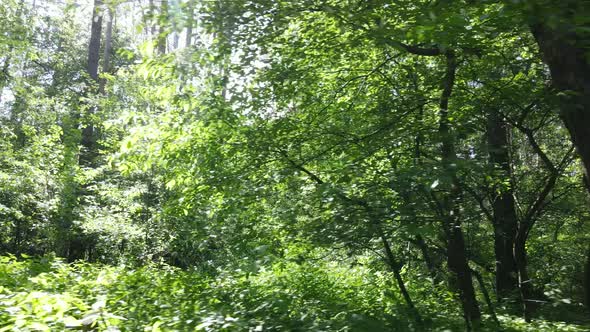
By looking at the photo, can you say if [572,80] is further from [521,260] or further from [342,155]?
[521,260]

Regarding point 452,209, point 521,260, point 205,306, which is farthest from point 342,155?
point 521,260

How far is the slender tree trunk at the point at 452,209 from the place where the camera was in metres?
4.25

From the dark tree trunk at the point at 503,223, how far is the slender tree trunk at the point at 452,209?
2.22 feet

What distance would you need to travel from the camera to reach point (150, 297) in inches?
180

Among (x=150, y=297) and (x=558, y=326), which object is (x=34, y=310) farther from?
(x=558, y=326)

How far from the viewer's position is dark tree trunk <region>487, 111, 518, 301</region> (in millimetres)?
5844

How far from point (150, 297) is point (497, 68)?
4.53 m

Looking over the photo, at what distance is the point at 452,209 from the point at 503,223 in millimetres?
2266

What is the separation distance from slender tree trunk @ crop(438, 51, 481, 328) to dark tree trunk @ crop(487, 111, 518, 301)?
2.22 ft

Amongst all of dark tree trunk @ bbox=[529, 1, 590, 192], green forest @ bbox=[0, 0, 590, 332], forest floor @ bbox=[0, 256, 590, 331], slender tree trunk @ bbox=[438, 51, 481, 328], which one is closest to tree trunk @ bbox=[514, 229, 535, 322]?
green forest @ bbox=[0, 0, 590, 332]

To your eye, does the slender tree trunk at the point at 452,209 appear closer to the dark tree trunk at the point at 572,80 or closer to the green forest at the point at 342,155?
the green forest at the point at 342,155

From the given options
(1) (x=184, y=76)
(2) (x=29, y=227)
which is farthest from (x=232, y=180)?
(2) (x=29, y=227)

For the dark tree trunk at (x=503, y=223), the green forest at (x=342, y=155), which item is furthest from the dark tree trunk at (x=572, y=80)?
the dark tree trunk at (x=503, y=223)

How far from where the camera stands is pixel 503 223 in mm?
6359
